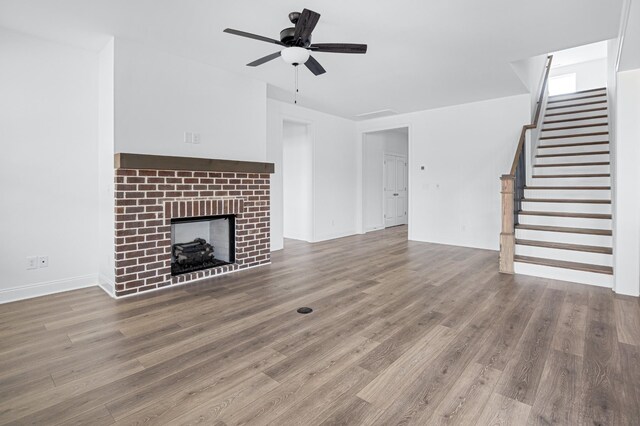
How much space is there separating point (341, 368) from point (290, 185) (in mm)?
5403

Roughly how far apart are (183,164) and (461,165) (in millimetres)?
4760

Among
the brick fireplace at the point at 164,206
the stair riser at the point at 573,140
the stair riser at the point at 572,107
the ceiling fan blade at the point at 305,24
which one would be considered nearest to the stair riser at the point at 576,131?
the stair riser at the point at 573,140

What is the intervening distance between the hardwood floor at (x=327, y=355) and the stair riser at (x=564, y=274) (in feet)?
0.74

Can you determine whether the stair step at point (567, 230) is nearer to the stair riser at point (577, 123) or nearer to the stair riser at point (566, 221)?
the stair riser at point (566, 221)

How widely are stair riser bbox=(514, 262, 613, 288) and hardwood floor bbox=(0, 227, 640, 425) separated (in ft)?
0.74

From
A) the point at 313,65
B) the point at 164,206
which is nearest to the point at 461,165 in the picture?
the point at 313,65

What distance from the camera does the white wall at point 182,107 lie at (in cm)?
345

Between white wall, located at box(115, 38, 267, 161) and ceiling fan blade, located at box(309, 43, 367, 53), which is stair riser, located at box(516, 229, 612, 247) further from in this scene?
white wall, located at box(115, 38, 267, 161)

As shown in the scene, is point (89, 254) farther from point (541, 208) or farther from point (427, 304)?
point (541, 208)

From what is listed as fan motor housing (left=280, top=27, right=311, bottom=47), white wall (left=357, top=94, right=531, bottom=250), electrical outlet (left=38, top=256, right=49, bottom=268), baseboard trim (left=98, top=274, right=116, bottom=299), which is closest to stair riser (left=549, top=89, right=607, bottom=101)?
white wall (left=357, top=94, right=531, bottom=250)

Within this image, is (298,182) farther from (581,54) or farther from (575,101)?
(581,54)

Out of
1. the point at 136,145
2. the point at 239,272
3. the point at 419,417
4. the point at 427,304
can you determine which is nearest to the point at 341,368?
the point at 419,417

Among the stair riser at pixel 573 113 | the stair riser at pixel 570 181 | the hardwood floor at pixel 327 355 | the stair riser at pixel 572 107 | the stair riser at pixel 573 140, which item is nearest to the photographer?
the hardwood floor at pixel 327 355

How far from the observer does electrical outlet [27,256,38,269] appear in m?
3.35
